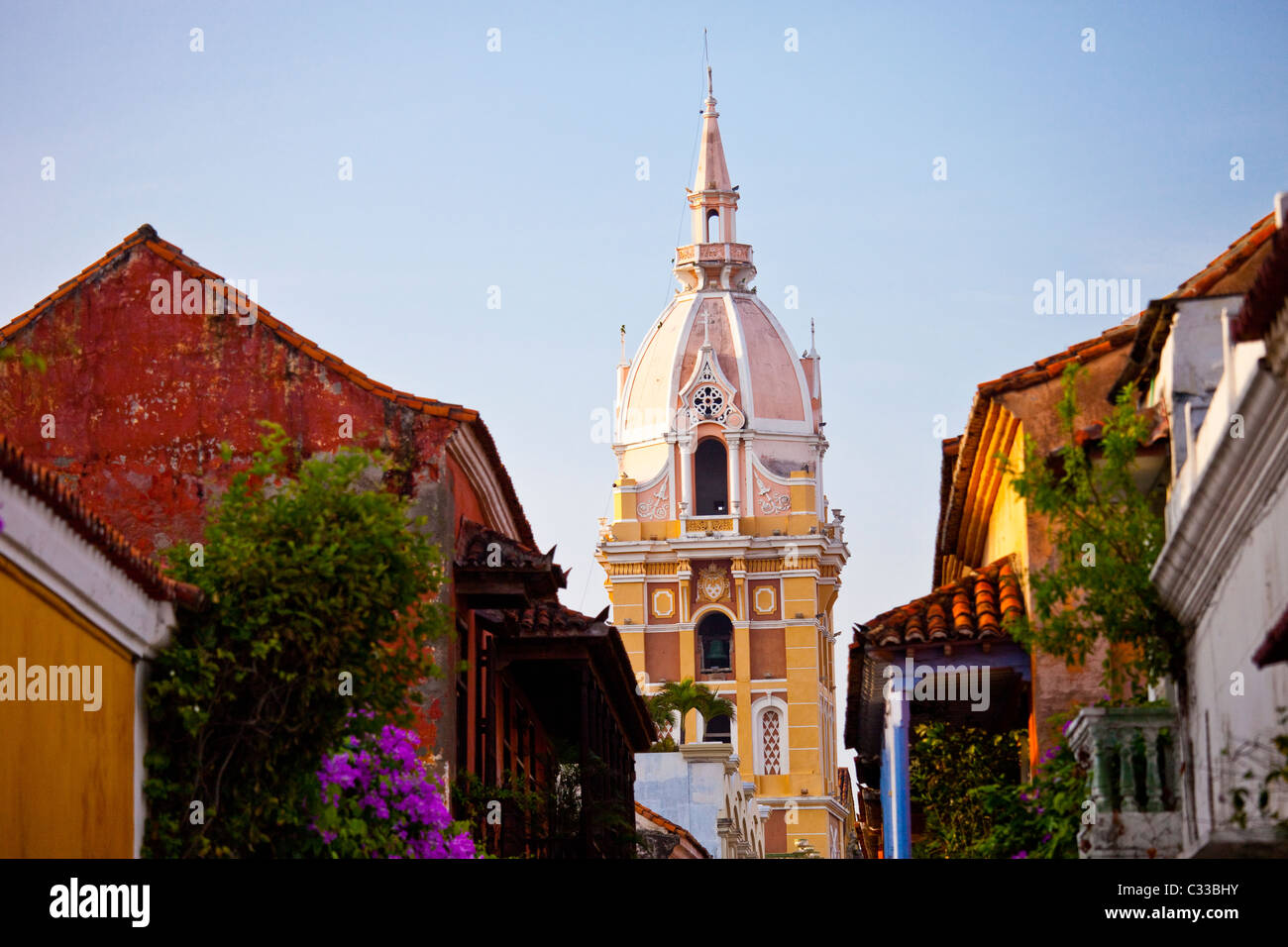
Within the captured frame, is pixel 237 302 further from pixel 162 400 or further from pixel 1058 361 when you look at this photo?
pixel 1058 361

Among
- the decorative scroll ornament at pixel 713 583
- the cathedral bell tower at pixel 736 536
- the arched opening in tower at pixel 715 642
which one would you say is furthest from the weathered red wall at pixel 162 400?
the arched opening in tower at pixel 715 642

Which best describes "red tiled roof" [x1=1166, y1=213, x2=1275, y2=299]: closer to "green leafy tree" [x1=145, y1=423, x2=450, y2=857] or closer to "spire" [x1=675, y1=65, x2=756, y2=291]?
"green leafy tree" [x1=145, y1=423, x2=450, y2=857]

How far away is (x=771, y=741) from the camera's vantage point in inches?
3140

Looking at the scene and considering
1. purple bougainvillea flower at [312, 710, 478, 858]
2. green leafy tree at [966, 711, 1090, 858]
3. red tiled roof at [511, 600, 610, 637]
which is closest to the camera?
purple bougainvillea flower at [312, 710, 478, 858]

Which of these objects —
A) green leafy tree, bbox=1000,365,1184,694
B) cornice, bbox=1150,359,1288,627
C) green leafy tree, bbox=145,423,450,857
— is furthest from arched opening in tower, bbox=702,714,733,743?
cornice, bbox=1150,359,1288,627

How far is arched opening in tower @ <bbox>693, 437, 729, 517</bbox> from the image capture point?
83312mm

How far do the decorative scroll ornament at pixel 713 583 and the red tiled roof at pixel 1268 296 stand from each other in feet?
234

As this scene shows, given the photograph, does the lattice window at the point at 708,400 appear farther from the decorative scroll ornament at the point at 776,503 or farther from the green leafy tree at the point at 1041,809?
the green leafy tree at the point at 1041,809

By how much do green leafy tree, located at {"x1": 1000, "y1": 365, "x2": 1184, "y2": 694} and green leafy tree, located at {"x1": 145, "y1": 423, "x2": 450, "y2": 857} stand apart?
3858 mm

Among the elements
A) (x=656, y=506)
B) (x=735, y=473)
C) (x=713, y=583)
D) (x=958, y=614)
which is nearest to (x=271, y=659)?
(x=958, y=614)
